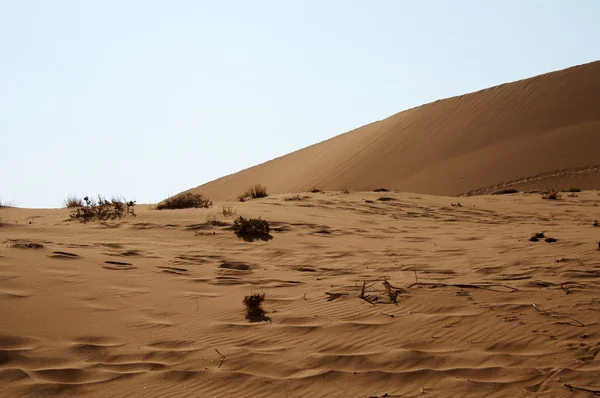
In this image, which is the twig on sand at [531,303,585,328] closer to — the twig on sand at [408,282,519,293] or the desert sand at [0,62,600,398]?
the desert sand at [0,62,600,398]

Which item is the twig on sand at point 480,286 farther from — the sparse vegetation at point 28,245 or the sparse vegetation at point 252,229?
the sparse vegetation at point 28,245

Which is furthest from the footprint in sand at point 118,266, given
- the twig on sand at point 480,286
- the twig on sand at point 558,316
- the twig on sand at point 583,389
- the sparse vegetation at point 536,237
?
the sparse vegetation at point 536,237

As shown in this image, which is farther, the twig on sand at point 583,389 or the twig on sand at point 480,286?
the twig on sand at point 480,286

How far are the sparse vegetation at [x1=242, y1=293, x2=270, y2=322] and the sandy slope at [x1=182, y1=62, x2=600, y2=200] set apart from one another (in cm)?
1906

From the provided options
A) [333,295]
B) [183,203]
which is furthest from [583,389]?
[183,203]

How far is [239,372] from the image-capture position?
14.2 feet

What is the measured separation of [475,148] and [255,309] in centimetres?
2463

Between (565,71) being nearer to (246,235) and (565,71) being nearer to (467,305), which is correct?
(246,235)

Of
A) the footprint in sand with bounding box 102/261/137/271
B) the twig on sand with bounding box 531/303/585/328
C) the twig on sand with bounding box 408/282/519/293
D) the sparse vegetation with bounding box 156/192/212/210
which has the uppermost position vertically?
the sparse vegetation with bounding box 156/192/212/210

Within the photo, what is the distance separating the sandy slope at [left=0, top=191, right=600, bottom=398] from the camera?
13.7 ft

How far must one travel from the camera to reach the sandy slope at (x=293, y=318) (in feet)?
13.7

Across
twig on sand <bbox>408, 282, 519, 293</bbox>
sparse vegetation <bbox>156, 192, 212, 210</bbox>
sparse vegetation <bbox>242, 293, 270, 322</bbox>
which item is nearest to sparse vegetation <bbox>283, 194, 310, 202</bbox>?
sparse vegetation <bbox>156, 192, 212, 210</bbox>

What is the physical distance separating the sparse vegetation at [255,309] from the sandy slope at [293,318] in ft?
0.32

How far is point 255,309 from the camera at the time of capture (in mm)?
5539
